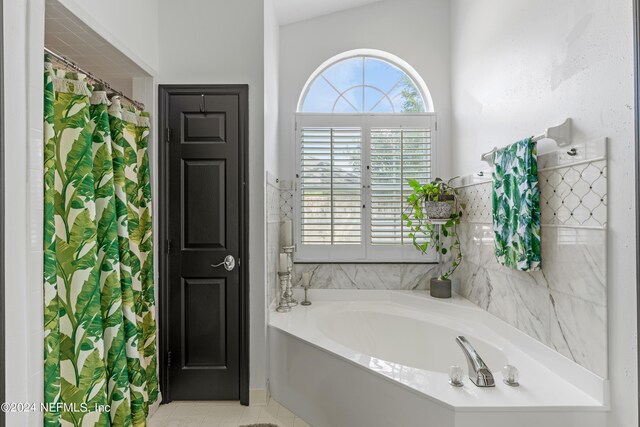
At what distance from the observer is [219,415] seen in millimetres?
2252

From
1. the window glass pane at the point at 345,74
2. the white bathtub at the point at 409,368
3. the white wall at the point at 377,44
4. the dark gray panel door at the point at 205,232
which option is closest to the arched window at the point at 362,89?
the window glass pane at the point at 345,74

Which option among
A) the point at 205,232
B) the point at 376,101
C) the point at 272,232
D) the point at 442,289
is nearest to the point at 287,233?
the point at 272,232

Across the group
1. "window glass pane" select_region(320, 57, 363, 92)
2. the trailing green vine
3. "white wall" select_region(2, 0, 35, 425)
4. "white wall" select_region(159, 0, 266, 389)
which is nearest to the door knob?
"white wall" select_region(159, 0, 266, 389)

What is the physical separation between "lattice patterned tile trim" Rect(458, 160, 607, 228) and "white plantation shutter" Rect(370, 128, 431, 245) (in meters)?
1.29

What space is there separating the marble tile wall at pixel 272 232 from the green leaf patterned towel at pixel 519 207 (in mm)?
1421

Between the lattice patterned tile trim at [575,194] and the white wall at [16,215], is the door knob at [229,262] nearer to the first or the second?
the white wall at [16,215]

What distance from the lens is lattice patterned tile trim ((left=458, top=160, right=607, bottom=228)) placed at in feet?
4.64

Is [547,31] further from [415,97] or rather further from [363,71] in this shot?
[363,71]

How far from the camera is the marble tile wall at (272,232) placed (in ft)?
8.11

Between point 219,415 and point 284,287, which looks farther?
point 284,287

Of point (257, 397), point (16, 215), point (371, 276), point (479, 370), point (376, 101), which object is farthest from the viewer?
point (376, 101)

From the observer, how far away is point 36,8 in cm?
125

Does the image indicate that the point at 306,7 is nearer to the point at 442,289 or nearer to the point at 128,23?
the point at 128,23

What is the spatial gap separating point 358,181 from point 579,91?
68.5 inches
